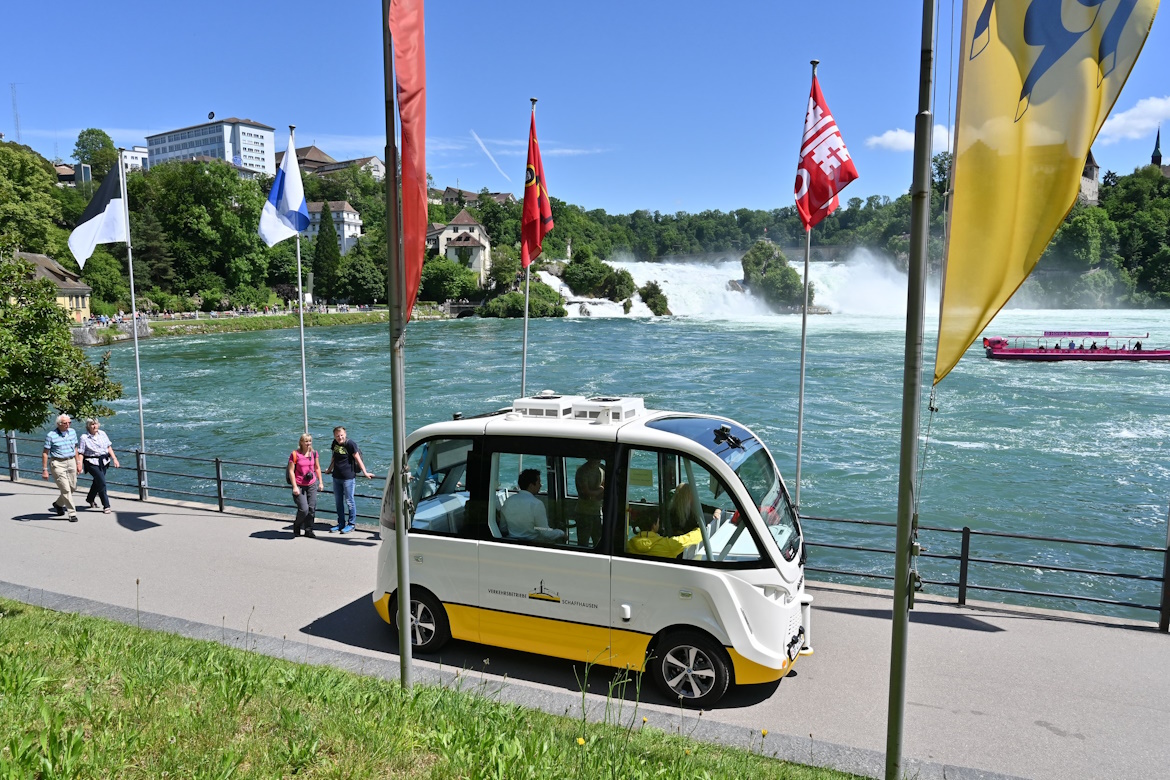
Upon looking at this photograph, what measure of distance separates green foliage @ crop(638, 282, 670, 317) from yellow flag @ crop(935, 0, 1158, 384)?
334 ft

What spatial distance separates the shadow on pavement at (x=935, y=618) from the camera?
839 centimetres

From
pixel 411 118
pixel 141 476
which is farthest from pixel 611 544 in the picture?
pixel 141 476

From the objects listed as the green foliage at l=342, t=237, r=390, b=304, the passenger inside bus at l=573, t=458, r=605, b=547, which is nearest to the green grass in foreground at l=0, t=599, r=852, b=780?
the passenger inside bus at l=573, t=458, r=605, b=547

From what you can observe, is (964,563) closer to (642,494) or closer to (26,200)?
(642,494)

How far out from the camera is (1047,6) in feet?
11.8

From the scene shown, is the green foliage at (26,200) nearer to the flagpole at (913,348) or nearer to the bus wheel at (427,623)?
the bus wheel at (427,623)

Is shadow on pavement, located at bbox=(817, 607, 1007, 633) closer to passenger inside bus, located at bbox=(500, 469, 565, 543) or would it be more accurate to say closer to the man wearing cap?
passenger inside bus, located at bbox=(500, 469, 565, 543)

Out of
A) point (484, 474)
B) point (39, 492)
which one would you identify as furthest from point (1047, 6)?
point (39, 492)

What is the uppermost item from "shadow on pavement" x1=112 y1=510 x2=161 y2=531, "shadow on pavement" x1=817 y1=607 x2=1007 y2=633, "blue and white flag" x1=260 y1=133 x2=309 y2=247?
"blue and white flag" x1=260 y1=133 x2=309 y2=247

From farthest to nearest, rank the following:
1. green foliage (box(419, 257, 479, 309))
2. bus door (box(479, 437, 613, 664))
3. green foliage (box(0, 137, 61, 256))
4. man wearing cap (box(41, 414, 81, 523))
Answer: green foliage (box(419, 257, 479, 309))
green foliage (box(0, 137, 61, 256))
man wearing cap (box(41, 414, 81, 523))
bus door (box(479, 437, 613, 664))

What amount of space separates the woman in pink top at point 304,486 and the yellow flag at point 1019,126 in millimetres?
9751

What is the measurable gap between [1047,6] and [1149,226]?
13410cm

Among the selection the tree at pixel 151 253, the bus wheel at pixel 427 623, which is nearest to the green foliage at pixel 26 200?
the tree at pixel 151 253

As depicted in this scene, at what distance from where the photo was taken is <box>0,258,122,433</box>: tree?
8.56 meters
